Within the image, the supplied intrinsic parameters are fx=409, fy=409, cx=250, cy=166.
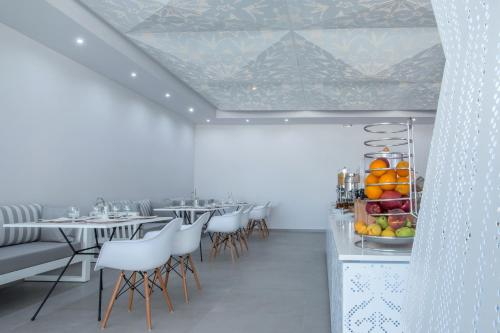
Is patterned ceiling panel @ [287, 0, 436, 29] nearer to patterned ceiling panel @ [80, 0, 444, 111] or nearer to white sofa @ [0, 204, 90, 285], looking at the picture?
patterned ceiling panel @ [80, 0, 444, 111]

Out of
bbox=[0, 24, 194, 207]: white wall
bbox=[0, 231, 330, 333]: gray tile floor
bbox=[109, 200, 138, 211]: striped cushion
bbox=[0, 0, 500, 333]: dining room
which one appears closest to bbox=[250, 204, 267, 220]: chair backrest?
bbox=[0, 0, 500, 333]: dining room

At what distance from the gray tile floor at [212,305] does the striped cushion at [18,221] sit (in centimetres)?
50

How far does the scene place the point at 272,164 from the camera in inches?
453

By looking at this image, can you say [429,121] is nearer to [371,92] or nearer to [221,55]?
[371,92]

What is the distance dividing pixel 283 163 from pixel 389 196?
9.73 m

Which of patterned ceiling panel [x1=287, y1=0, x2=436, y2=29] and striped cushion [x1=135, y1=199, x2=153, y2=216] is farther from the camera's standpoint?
striped cushion [x1=135, y1=199, x2=153, y2=216]

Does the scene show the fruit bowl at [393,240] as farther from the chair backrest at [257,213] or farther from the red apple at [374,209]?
the chair backrest at [257,213]

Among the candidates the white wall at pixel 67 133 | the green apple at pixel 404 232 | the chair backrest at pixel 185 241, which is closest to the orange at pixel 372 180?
the green apple at pixel 404 232

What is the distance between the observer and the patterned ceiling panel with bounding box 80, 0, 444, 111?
4.71 m

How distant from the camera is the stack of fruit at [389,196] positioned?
68.9 inches

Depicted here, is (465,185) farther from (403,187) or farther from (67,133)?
(67,133)

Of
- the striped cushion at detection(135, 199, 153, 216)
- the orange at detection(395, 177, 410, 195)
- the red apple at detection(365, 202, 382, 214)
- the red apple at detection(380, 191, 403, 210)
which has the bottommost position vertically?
the striped cushion at detection(135, 199, 153, 216)

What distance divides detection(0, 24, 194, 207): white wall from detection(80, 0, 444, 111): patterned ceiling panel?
1192 millimetres

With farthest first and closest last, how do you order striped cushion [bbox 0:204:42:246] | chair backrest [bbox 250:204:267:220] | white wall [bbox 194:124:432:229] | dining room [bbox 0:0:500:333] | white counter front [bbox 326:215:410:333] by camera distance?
1. white wall [bbox 194:124:432:229]
2. chair backrest [bbox 250:204:267:220]
3. striped cushion [bbox 0:204:42:246]
4. white counter front [bbox 326:215:410:333]
5. dining room [bbox 0:0:500:333]
